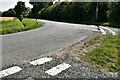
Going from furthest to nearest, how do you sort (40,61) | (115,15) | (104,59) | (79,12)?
1. (79,12)
2. (115,15)
3. (104,59)
4. (40,61)

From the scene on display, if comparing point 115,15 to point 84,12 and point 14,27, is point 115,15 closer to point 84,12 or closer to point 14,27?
point 84,12

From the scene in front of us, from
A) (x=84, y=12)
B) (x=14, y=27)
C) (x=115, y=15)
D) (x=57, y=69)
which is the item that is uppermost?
(x=84, y=12)

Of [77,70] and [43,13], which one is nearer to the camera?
[77,70]

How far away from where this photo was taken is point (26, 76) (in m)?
5.28

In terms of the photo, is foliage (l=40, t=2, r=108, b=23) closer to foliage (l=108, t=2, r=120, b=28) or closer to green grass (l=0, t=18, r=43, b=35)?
foliage (l=108, t=2, r=120, b=28)

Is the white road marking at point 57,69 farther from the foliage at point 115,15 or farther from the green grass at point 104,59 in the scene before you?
the foliage at point 115,15

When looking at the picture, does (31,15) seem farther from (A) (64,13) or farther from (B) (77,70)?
(B) (77,70)

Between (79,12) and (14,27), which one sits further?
(79,12)

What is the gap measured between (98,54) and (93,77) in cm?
214

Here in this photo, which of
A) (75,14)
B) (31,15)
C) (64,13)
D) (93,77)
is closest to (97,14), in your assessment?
(75,14)

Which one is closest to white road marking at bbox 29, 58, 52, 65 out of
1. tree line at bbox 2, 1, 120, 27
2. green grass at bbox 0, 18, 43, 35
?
green grass at bbox 0, 18, 43, 35

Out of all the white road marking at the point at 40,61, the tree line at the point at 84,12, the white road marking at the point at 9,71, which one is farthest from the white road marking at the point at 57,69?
the tree line at the point at 84,12

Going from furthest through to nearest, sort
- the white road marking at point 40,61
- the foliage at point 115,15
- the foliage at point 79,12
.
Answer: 1. the foliage at point 79,12
2. the foliage at point 115,15
3. the white road marking at point 40,61

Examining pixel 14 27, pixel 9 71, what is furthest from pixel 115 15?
pixel 9 71
